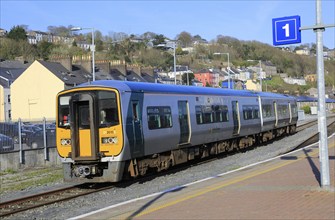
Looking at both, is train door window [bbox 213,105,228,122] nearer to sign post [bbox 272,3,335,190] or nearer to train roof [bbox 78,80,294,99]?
train roof [bbox 78,80,294,99]

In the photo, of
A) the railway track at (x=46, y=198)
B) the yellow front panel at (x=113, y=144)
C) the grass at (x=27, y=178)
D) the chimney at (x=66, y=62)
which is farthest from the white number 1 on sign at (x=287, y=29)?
the chimney at (x=66, y=62)

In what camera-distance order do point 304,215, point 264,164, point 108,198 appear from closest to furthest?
1. point 304,215
2. point 108,198
3. point 264,164

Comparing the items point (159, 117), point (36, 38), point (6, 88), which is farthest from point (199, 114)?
point (36, 38)

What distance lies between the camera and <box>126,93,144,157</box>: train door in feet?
43.9

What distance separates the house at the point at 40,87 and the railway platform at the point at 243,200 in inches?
1778

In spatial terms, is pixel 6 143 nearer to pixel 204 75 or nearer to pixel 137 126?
pixel 137 126

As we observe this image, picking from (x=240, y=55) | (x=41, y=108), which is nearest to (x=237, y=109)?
(x=41, y=108)

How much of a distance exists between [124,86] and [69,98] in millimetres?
1667

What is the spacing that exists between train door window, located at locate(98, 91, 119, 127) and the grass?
13.0 ft

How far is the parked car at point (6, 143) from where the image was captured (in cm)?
2097

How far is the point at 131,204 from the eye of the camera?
31.6ft

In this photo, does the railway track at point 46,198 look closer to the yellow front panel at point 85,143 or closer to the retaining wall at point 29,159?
the yellow front panel at point 85,143

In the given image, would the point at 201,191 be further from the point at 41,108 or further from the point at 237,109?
the point at 41,108

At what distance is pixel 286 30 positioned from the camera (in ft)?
34.9
